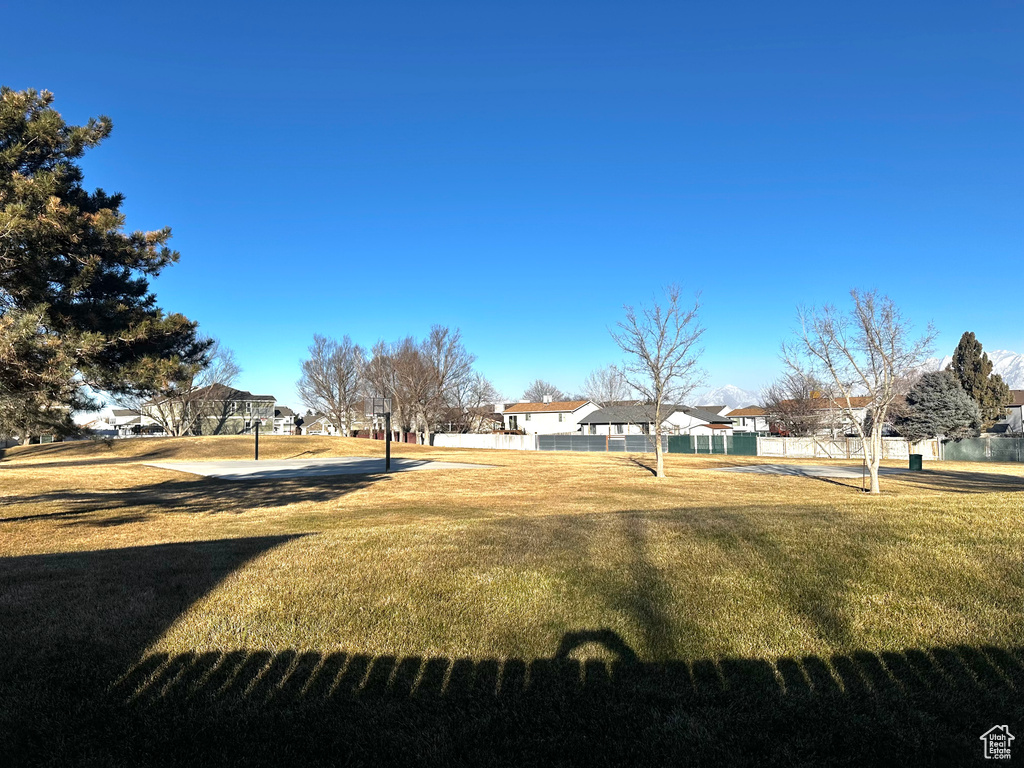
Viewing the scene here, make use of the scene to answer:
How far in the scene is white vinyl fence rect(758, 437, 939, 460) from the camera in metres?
42.7

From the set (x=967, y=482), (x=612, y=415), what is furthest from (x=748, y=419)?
(x=967, y=482)

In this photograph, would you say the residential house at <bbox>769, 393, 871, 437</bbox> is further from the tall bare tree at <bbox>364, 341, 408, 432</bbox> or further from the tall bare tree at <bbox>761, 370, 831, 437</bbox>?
the tall bare tree at <bbox>364, 341, 408, 432</bbox>

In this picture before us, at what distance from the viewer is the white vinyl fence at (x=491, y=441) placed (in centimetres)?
6034

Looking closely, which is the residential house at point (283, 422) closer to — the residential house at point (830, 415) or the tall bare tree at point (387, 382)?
the tall bare tree at point (387, 382)

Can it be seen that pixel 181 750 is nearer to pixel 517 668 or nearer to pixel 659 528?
pixel 517 668

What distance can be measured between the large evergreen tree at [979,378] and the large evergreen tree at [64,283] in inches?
2627

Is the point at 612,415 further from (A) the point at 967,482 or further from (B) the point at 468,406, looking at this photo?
(A) the point at 967,482

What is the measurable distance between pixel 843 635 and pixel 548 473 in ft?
81.4

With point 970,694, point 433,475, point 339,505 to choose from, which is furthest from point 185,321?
point 433,475

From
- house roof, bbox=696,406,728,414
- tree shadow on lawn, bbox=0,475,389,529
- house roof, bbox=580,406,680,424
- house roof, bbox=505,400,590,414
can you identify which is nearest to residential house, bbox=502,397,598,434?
house roof, bbox=505,400,590,414

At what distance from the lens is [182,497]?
1820 cm

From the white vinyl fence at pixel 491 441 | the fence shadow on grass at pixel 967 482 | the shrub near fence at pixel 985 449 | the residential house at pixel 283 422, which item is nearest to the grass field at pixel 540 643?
the fence shadow on grass at pixel 967 482

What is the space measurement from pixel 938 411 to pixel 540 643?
2094 inches

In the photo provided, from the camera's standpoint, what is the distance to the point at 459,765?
3115 mm
